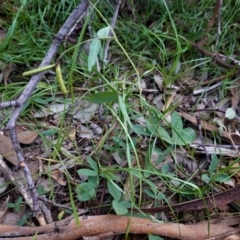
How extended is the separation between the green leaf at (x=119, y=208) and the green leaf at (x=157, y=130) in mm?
273

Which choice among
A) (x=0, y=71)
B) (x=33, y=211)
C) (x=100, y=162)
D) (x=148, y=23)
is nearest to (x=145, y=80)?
(x=148, y=23)

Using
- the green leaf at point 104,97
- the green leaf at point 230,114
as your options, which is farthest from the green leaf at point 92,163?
the green leaf at point 230,114

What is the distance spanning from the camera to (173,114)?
1.53 m

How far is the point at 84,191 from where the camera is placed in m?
1.36

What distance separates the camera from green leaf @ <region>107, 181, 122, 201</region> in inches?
52.8

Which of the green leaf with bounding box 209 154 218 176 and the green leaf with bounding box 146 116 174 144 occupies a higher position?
the green leaf with bounding box 146 116 174 144

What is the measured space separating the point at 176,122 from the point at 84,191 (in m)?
0.40

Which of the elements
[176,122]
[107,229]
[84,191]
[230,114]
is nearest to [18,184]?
[84,191]

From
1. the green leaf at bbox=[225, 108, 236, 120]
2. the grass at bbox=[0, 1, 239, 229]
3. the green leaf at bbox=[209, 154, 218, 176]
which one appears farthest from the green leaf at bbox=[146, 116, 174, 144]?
the green leaf at bbox=[225, 108, 236, 120]

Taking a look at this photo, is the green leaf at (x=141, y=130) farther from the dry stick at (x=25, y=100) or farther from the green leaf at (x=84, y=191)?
the dry stick at (x=25, y=100)

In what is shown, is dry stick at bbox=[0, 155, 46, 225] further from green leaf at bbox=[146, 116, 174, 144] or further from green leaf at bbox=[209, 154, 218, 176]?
green leaf at bbox=[209, 154, 218, 176]

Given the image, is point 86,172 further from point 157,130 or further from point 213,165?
point 213,165

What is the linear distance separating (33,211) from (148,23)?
38.2 inches

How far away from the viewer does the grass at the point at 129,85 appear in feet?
4.53
